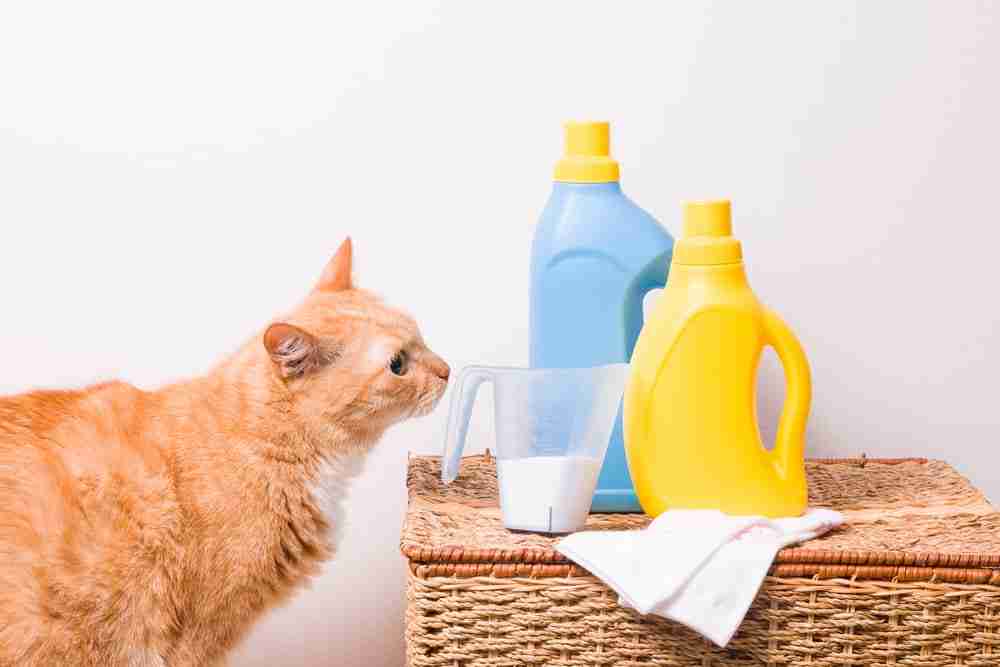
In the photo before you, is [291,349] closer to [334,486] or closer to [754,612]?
[334,486]

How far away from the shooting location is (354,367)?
148cm

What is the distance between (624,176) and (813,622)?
76 cm

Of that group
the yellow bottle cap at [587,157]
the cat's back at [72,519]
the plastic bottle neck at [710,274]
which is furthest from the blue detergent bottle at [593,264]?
the cat's back at [72,519]

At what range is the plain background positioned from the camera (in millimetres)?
1842

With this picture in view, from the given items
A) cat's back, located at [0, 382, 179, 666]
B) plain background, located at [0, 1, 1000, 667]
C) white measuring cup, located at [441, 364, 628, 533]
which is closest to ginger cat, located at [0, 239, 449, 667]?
cat's back, located at [0, 382, 179, 666]

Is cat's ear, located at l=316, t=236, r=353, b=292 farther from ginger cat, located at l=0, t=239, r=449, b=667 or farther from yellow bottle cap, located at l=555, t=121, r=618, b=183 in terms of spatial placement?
yellow bottle cap, located at l=555, t=121, r=618, b=183

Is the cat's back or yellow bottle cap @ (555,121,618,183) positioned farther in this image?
yellow bottle cap @ (555,121,618,183)

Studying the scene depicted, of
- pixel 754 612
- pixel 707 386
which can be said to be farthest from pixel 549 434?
pixel 754 612

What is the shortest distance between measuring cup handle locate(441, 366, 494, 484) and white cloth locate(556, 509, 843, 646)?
0.21 m

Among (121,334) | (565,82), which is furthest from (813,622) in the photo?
(121,334)

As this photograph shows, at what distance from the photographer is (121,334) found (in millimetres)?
1893

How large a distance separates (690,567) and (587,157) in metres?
0.52

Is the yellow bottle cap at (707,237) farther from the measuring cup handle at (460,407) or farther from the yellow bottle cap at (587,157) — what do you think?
the measuring cup handle at (460,407)

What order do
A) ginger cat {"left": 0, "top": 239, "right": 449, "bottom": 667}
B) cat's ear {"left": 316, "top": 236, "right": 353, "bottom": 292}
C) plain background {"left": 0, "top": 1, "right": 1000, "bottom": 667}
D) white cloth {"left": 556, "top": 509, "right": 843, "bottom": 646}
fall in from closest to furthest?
1. white cloth {"left": 556, "top": 509, "right": 843, "bottom": 646}
2. ginger cat {"left": 0, "top": 239, "right": 449, "bottom": 667}
3. cat's ear {"left": 316, "top": 236, "right": 353, "bottom": 292}
4. plain background {"left": 0, "top": 1, "right": 1000, "bottom": 667}
